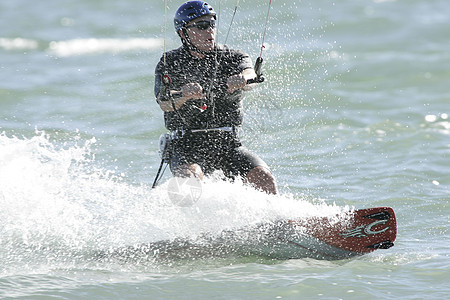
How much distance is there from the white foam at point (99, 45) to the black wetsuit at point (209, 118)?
29.5ft

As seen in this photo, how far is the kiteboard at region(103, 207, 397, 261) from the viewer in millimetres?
5836

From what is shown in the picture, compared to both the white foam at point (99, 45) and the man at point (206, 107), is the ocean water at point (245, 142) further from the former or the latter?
the man at point (206, 107)

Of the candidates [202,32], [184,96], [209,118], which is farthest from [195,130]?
[202,32]

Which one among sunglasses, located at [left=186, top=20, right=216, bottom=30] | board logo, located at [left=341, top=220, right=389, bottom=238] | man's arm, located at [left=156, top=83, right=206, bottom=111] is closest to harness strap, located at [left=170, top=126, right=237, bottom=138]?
man's arm, located at [left=156, top=83, right=206, bottom=111]

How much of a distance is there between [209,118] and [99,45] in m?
10.1

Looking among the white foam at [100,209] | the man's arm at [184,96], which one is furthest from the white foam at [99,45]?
the man's arm at [184,96]

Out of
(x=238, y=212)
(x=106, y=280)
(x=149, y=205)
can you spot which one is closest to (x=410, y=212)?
(x=238, y=212)

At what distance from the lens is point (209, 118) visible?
6.20 metres

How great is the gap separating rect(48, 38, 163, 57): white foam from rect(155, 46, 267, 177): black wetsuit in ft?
29.5

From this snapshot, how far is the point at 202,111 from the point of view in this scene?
6.12 m

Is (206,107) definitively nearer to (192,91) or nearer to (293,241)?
(192,91)

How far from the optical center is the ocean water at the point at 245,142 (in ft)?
17.9

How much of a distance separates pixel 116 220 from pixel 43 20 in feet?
40.3

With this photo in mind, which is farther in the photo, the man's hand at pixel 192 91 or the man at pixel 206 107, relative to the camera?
the man at pixel 206 107
